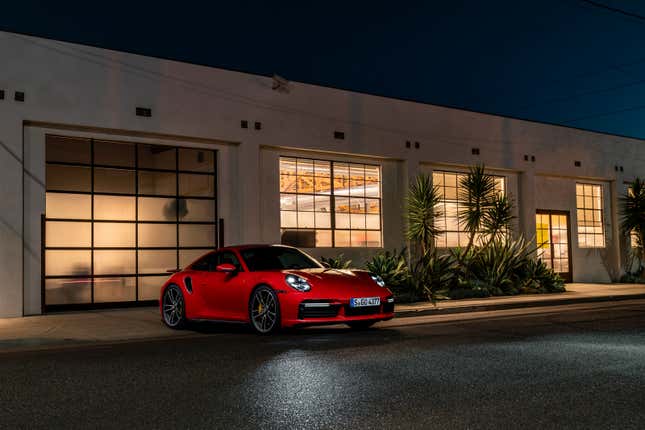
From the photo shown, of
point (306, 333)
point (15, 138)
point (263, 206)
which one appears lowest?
point (306, 333)

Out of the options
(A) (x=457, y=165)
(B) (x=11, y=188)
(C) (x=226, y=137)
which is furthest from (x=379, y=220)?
(B) (x=11, y=188)

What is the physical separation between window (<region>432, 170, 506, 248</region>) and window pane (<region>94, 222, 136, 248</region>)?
31.7 ft

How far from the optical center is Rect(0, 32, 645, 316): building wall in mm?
14344

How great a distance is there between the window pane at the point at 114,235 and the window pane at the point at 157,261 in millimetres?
464

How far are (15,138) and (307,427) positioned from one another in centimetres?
1167

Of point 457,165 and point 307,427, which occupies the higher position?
point 457,165

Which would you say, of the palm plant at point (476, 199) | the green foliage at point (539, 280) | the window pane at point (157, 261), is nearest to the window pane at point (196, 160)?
the window pane at point (157, 261)

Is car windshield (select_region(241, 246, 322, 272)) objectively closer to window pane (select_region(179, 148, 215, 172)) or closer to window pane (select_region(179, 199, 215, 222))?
window pane (select_region(179, 199, 215, 222))

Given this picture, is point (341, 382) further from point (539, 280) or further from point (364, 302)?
point (539, 280)

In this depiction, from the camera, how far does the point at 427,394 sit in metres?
5.70

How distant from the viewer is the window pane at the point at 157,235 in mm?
16828

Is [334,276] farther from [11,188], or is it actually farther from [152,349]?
[11,188]

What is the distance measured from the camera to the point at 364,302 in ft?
33.4

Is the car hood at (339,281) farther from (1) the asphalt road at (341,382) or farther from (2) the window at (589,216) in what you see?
(2) the window at (589,216)
